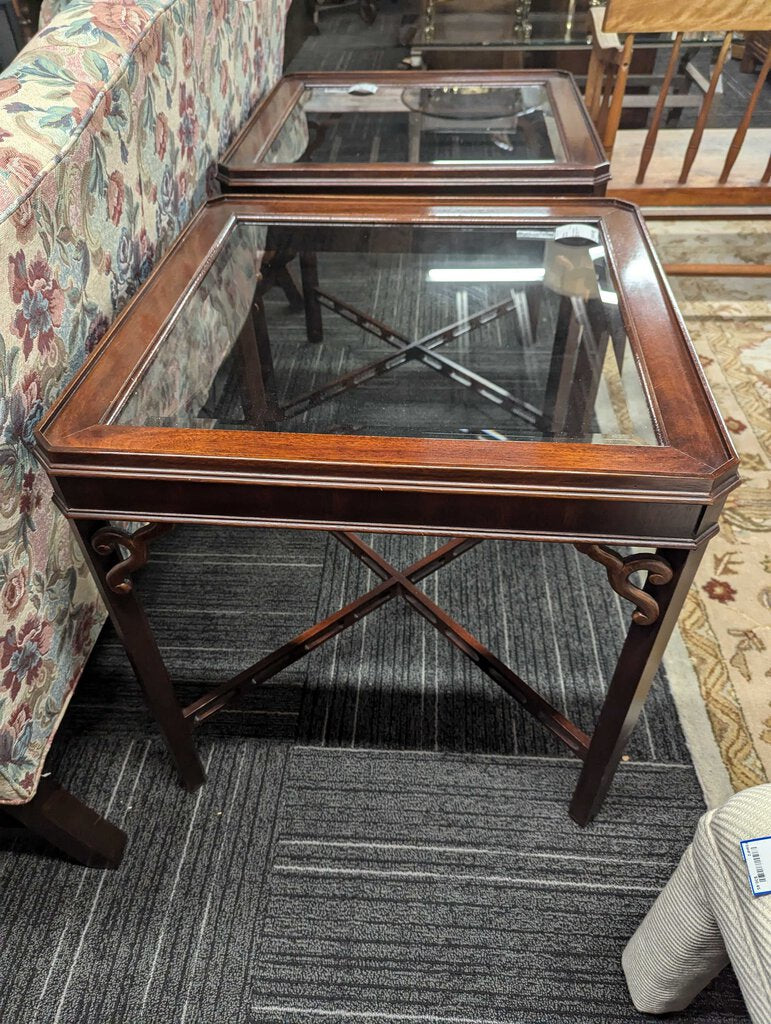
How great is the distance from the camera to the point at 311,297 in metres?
0.98

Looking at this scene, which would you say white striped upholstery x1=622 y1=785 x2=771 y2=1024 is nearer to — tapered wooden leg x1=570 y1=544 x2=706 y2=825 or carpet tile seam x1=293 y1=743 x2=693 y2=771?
tapered wooden leg x1=570 y1=544 x2=706 y2=825

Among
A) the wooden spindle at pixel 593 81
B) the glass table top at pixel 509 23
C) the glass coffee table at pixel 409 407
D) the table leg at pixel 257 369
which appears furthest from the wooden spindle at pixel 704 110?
the table leg at pixel 257 369

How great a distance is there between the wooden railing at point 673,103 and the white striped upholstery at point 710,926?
1.61 metres

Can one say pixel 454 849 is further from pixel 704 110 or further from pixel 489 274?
pixel 704 110

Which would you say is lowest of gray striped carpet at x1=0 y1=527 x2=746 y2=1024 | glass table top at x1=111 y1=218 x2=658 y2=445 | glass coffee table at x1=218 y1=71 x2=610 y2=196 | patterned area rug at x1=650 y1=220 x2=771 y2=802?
gray striped carpet at x1=0 y1=527 x2=746 y2=1024

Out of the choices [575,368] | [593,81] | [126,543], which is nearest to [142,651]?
[126,543]

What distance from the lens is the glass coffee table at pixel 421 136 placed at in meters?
1.20

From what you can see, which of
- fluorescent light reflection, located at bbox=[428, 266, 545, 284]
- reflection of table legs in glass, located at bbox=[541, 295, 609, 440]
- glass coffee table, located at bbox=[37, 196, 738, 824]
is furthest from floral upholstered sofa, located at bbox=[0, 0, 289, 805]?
reflection of table legs in glass, located at bbox=[541, 295, 609, 440]

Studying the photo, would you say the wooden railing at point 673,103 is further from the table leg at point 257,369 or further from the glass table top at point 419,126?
the table leg at point 257,369

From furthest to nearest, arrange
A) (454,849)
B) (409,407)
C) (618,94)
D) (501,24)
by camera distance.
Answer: (501,24), (618,94), (454,849), (409,407)

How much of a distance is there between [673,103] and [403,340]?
1593 mm

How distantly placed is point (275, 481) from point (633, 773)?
2.51 ft

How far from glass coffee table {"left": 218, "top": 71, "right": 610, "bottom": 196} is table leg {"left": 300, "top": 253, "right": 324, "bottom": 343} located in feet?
0.87

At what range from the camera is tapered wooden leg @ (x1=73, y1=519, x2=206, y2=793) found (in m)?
0.77
